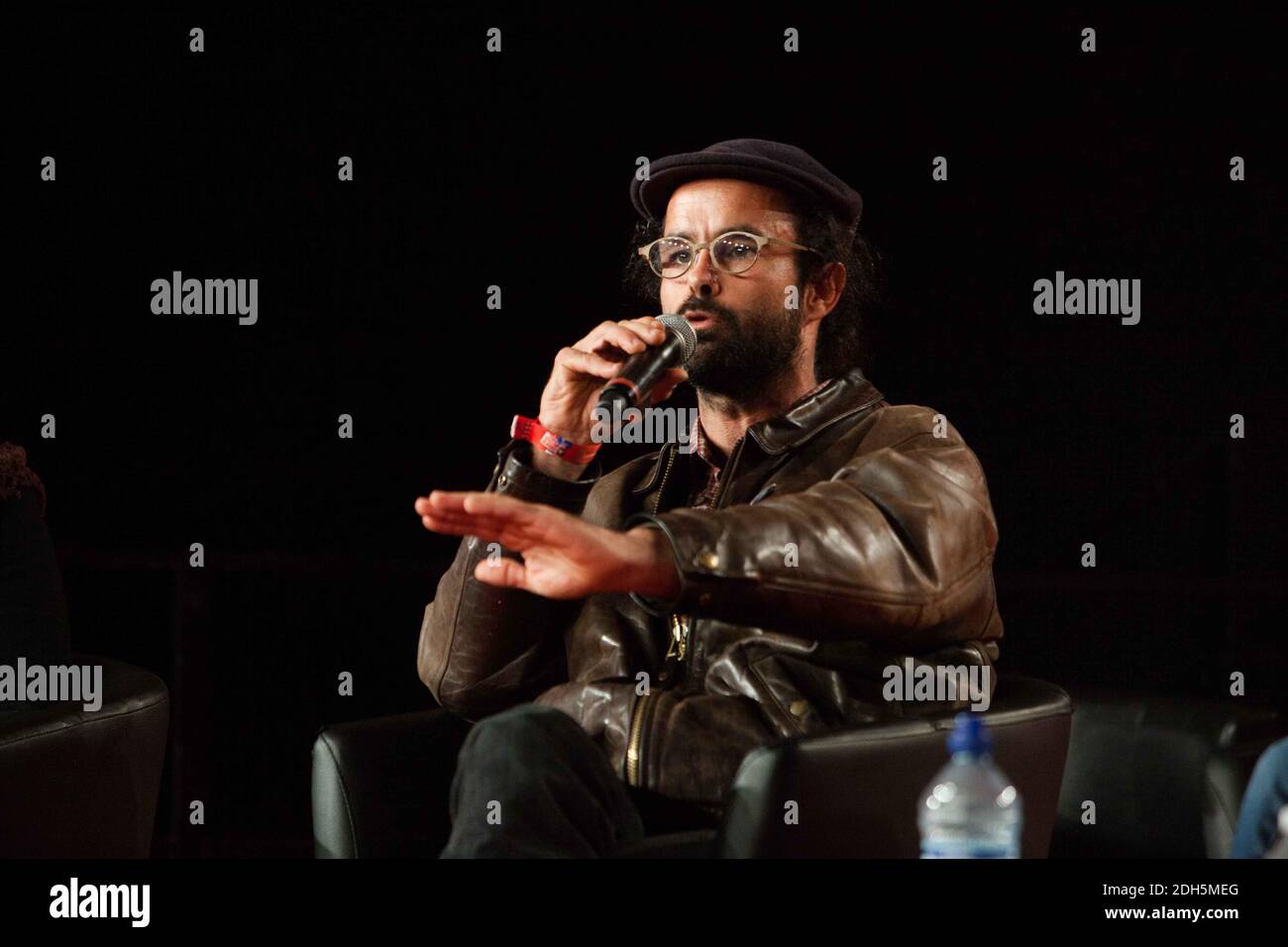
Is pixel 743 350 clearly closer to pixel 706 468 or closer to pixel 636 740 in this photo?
pixel 706 468

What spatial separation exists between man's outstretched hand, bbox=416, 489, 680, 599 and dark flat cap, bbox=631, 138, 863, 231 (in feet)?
2.70

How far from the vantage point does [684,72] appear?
3.98 metres

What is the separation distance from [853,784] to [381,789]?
2.50ft

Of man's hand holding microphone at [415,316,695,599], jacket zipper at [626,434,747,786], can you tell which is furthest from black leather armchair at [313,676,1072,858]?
man's hand holding microphone at [415,316,695,599]

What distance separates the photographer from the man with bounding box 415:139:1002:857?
1.76m

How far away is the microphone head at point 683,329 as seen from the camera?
86.9 inches

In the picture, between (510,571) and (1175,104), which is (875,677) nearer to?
(510,571)

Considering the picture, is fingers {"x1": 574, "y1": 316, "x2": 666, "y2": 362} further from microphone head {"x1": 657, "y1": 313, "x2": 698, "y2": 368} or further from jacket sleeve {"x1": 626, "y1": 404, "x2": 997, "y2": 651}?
jacket sleeve {"x1": 626, "y1": 404, "x2": 997, "y2": 651}

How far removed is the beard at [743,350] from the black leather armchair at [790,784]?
0.60m

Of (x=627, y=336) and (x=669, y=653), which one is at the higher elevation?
(x=627, y=336)

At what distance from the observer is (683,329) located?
2238 mm

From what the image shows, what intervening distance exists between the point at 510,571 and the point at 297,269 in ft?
8.30

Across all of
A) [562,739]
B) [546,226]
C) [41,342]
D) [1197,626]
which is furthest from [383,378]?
[562,739]
